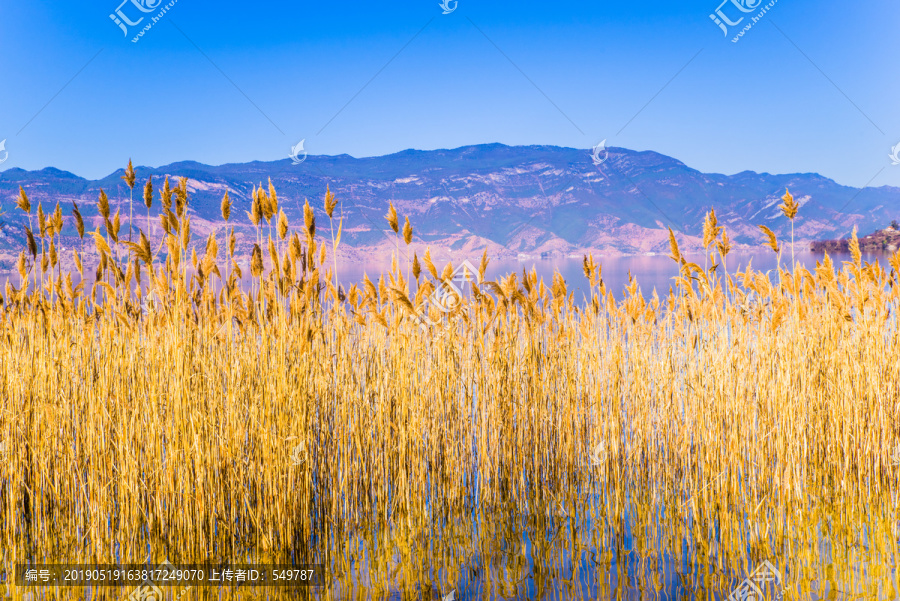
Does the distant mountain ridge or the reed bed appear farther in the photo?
the distant mountain ridge

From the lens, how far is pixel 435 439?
3.12m

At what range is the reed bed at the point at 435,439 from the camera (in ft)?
8.16

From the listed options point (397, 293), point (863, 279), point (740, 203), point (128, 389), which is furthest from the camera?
point (740, 203)

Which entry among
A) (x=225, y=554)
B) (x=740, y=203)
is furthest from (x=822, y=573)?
(x=740, y=203)

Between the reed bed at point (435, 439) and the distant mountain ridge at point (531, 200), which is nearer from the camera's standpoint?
the reed bed at point (435, 439)

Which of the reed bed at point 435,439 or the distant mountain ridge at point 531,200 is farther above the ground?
the distant mountain ridge at point 531,200

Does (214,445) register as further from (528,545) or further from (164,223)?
(528,545)

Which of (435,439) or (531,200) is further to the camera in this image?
(531,200)

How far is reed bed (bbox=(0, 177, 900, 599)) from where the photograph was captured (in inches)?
98.0

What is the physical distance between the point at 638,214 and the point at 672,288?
14400 cm

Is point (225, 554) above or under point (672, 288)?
under

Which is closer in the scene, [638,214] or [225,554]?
[225,554]

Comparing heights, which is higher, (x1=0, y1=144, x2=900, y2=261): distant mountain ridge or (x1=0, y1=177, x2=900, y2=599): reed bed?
(x1=0, y1=144, x2=900, y2=261): distant mountain ridge

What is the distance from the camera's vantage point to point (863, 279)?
425 centimetres
